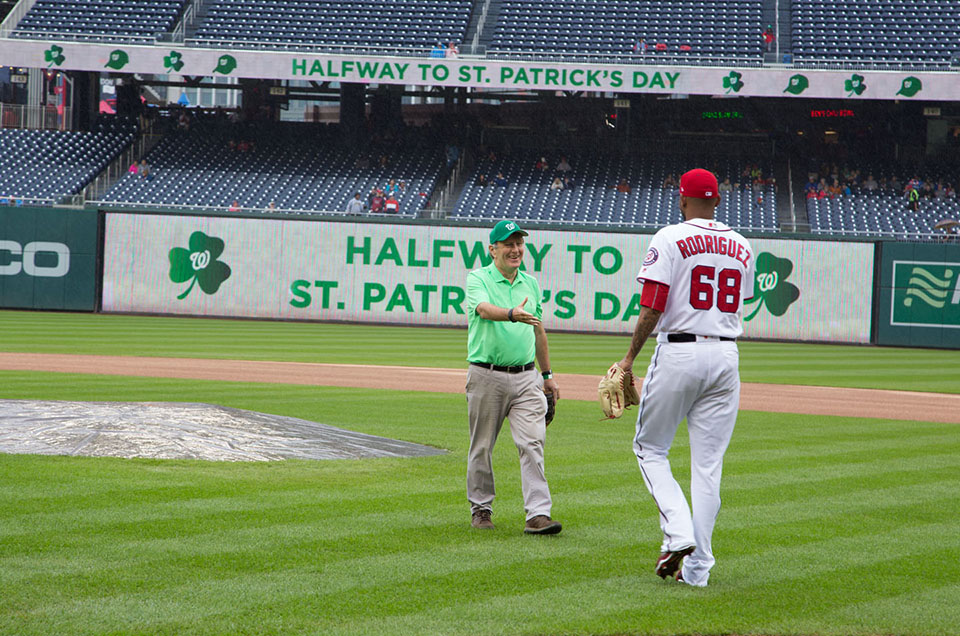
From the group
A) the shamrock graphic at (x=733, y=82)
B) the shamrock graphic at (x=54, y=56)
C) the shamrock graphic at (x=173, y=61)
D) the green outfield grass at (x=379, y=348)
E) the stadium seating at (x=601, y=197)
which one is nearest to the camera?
the green outfield grass at (x=379, y=348)

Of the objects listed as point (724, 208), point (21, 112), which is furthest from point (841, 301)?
point (21, 112)

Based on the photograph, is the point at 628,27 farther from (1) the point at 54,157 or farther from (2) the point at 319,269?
(1) the point at 54,157

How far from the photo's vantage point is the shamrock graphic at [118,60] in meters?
36.2

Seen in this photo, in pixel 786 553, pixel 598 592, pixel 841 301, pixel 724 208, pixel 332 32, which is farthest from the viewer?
pixel 332 32

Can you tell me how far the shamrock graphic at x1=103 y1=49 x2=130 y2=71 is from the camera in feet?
119

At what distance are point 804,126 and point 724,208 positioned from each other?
638cm

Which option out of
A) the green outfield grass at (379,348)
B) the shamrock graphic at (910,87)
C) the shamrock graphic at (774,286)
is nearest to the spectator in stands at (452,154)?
the green outfield grass at (379,348)

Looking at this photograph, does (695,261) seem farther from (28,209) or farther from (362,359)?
(28,209)

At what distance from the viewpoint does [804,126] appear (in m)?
39.3

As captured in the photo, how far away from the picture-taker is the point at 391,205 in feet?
111

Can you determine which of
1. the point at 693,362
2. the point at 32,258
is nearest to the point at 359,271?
the point at 32,258

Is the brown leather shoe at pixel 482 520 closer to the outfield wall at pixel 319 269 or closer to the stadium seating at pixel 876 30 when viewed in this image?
the outfield wall at pixel 319 269

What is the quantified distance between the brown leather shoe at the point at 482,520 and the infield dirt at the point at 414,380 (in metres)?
8.16

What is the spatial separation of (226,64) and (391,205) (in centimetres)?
786
